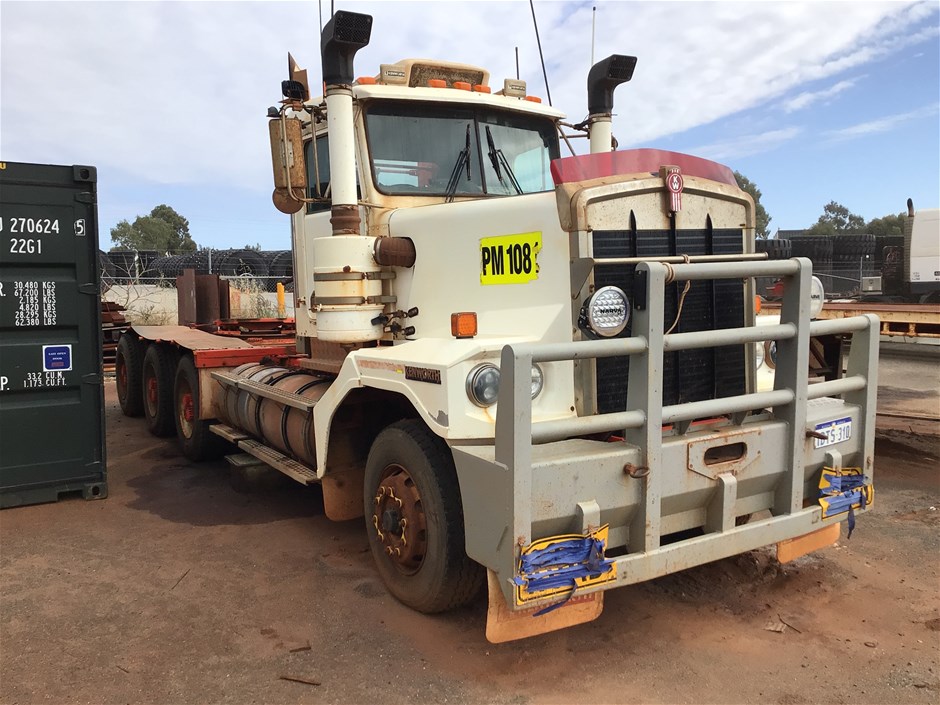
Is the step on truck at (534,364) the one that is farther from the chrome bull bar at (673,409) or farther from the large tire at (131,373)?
the large tire at (131,373)

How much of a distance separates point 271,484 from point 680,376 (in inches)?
136

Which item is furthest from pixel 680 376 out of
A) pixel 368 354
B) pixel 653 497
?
pixel 368 354

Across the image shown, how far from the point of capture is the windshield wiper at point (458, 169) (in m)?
4.57

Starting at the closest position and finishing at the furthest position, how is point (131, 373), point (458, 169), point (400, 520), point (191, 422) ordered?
point (400, 520), point (458, 169), point (191, 422), point (131, 373)

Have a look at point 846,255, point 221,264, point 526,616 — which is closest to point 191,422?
point 526,616

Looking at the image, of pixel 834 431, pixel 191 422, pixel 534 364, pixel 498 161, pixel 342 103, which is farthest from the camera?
pixel 191 422

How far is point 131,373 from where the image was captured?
9.29m

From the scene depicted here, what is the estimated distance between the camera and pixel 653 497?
2920 mm

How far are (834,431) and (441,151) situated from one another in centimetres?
283

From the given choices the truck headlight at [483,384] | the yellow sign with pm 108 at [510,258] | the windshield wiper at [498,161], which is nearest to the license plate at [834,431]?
the truck headlight at [483,384]

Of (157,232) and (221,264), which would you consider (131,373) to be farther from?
(157,232)

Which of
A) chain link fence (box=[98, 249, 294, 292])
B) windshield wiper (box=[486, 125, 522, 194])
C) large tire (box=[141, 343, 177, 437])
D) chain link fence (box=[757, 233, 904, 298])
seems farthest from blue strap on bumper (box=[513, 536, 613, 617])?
chain link fence (box=[757, 233, 904, 298])

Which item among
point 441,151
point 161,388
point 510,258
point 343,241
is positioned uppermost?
point 441,151

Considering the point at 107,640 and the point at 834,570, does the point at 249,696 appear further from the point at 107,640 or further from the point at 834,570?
the point at 834,570
